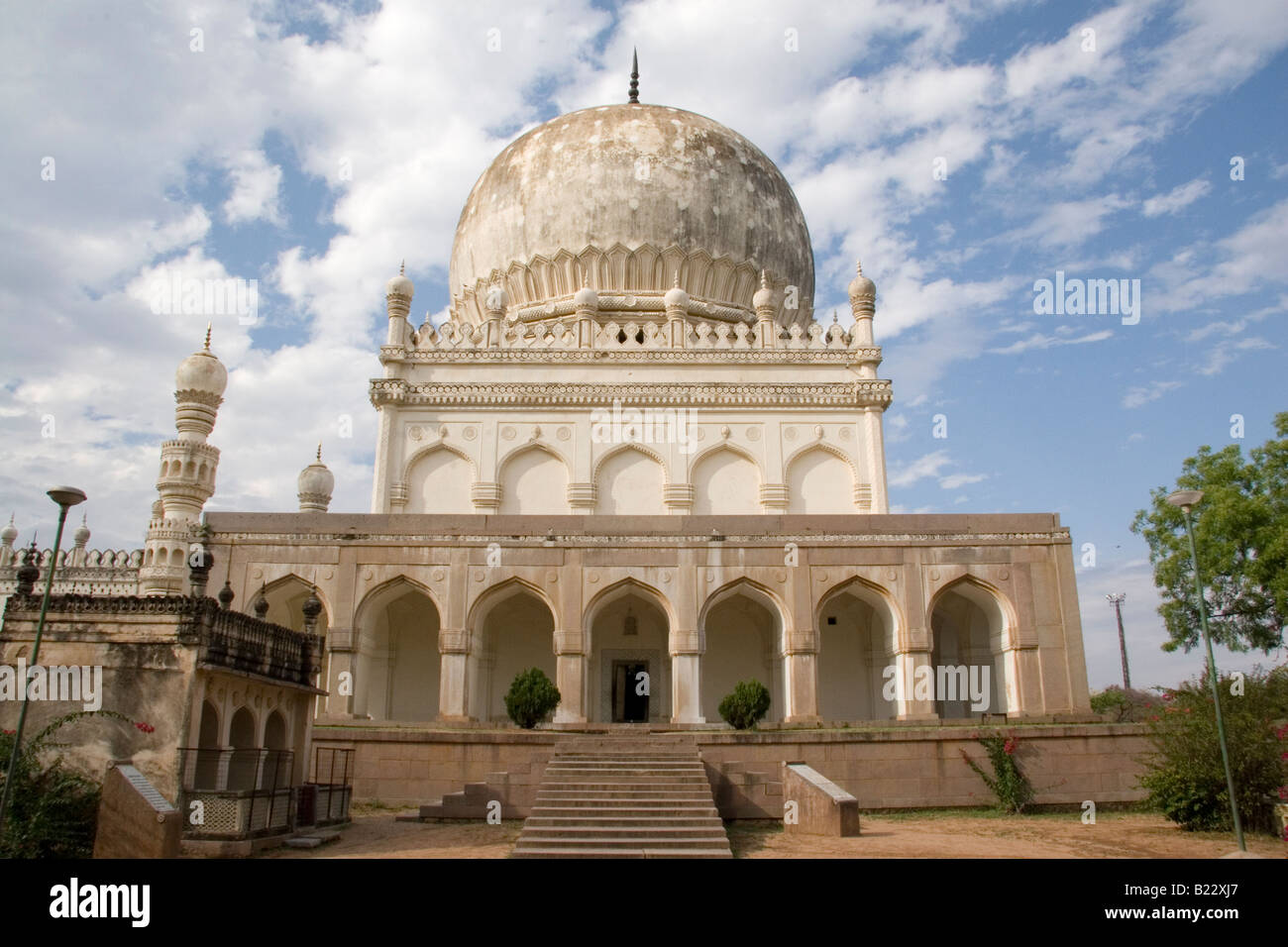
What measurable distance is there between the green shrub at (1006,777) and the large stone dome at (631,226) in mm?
12638

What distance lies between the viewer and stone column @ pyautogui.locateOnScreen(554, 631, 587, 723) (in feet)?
51.0

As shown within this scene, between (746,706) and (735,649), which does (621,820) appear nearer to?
(746,706)

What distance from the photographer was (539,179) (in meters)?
24.7

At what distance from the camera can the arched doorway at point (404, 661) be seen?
1747 centimetres

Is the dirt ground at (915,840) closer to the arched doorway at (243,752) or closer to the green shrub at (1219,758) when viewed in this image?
the green shrub at (1219,758)

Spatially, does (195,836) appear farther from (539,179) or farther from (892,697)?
(539,179)

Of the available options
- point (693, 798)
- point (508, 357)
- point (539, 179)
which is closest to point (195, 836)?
point (693, 798)

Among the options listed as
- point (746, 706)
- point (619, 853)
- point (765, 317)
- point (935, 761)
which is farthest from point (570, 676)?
point (765, 317)

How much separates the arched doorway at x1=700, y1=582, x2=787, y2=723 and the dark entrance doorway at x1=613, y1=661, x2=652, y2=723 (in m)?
1.02

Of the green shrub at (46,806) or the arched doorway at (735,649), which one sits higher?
the arched doorway at (735,649)

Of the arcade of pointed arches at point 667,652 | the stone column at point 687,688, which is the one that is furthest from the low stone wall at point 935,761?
the arcade of pointed arches at point 667,652
